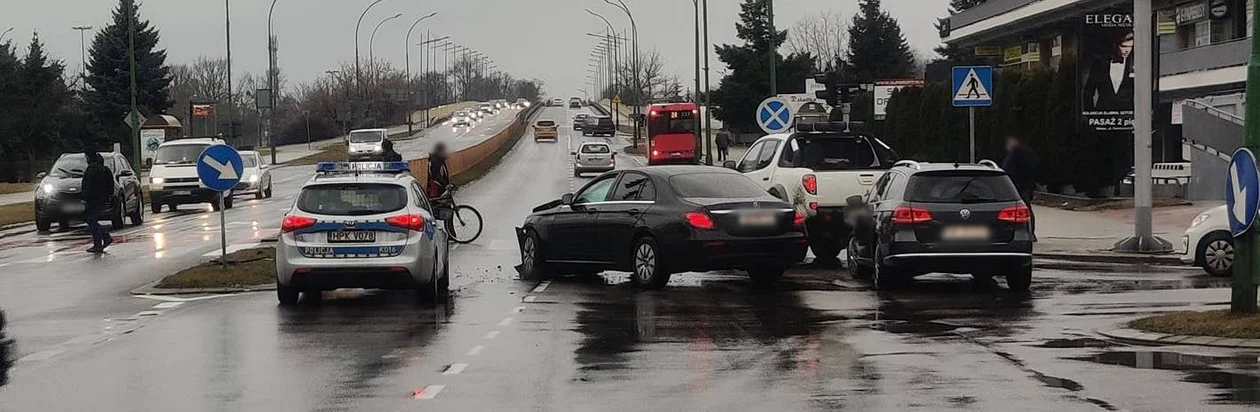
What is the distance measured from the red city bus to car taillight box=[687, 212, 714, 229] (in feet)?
170

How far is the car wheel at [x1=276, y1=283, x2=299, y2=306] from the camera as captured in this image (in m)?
16.5

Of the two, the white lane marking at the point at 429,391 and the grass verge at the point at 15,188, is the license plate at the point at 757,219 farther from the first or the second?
the grass verge at the point at 15,188

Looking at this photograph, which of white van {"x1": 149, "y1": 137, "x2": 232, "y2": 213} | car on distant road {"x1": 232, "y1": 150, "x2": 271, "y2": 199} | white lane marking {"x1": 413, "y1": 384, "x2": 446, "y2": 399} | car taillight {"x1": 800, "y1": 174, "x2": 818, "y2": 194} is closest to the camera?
white lane marking {"x1": 413, "y1": 384, "x2": 446, "y2": 399}

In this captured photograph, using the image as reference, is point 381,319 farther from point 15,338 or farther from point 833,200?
point 833,200

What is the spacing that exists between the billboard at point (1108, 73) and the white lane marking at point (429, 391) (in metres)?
16.2

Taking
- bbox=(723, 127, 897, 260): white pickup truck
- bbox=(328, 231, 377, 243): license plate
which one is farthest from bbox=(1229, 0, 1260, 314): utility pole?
bbox=(328, 231, 377, 243): license plate

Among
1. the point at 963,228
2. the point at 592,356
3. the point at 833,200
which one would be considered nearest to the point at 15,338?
the point at 592,356

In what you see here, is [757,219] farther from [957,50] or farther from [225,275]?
[957,50]

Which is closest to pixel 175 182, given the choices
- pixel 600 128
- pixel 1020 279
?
pixel 1020 279

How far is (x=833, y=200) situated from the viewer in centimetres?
2078

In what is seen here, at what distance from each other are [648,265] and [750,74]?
7647 cm

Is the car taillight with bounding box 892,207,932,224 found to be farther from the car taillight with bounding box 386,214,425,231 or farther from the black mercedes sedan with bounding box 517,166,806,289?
the car taillight with bounding box 386,214,425,231

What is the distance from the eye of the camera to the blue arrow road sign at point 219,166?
2028 cm

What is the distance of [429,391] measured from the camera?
1009cm
